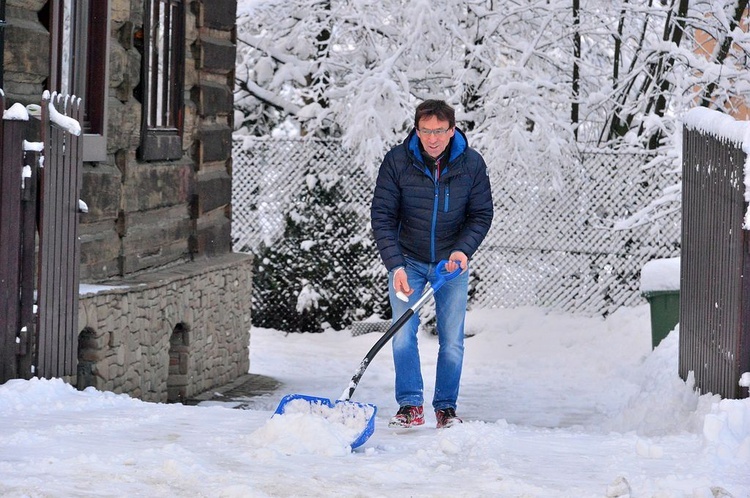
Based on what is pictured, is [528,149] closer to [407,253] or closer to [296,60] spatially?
[296,60]

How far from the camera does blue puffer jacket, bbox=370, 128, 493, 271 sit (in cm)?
612

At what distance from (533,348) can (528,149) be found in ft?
6.70

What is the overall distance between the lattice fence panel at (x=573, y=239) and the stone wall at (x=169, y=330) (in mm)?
3202

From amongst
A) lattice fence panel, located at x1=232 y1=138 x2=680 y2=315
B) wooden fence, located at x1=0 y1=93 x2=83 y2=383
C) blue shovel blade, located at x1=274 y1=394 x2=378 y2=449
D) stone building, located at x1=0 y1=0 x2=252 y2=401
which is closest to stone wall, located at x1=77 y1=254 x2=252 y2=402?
stone building, located at x1=0 y1=0 x2=252 y2=401

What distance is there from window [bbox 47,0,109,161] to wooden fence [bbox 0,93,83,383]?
1.13m

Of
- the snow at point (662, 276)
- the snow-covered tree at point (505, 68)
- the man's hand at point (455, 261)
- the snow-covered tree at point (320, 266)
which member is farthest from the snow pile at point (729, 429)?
the snow-covered tree at point (320, 266)

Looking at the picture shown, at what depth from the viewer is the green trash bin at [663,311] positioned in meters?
9.81

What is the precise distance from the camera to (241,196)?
1407 cm

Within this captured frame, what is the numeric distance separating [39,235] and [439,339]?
205 cm

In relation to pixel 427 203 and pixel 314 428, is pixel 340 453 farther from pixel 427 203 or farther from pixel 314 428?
pixel 427 203

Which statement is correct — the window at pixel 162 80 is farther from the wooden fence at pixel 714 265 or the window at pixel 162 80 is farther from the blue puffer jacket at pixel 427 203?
the wooden fence at pixel 714 265

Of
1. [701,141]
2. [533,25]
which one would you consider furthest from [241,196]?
[701,141]

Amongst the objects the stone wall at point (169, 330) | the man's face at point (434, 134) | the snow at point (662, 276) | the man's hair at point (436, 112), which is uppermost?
the man's hair at point (436, 112)

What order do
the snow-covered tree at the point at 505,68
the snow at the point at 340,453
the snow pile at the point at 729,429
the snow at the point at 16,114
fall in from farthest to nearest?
the snow-covered tree at the point at 505,68 < the snow at the point at 16,114 < the snow pile at the point at 729,429 < the snow at the point at 340,453
